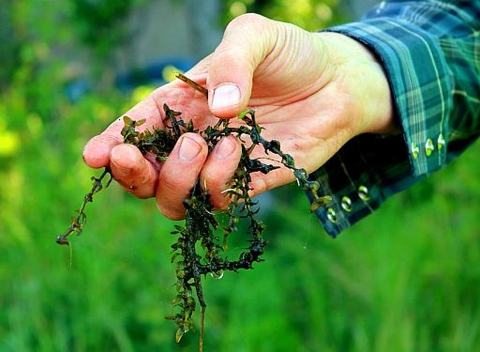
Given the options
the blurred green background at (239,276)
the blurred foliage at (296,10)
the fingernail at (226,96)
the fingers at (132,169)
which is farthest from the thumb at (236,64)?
the blurred foliage at (296,10)

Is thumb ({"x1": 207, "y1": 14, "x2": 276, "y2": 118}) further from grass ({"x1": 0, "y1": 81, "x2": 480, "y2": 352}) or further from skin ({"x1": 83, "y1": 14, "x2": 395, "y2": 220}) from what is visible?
grass ({"x1": 0, "y1": 81, "x2": 480, "y2": 352})

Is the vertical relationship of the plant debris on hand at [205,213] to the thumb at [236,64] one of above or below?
below

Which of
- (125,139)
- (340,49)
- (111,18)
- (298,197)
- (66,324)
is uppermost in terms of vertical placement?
(125,139)

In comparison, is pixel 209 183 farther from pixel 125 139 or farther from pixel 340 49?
pixel 340 49

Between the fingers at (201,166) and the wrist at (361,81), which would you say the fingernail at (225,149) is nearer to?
the fingers at (201,166)

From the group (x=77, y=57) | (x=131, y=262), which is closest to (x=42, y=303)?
(x=131, y=262)

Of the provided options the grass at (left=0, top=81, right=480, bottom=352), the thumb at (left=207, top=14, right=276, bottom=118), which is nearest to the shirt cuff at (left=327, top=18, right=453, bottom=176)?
the thumb at (left=207, top=14, right=276, bottom=118)

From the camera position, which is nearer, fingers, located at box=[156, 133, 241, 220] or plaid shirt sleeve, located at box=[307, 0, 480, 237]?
fingers, located at box=[156, 133, 241, 220]
